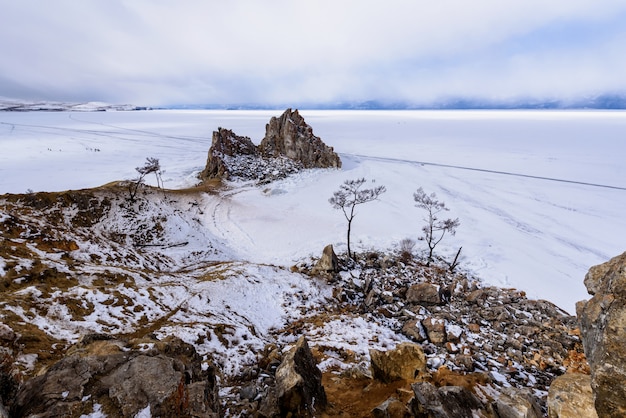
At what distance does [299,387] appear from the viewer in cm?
805

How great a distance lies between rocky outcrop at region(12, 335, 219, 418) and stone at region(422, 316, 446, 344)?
39.0 ft

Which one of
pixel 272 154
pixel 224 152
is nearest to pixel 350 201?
A: pixel 224 152

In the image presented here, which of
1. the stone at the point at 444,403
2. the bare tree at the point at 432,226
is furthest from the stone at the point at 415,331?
the bare tree at the point at 432,226

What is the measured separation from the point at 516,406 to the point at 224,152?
5708cm

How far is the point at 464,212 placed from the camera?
41.3 m

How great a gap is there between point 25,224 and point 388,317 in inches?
Answer: 858

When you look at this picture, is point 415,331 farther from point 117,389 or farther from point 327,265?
point 117,389

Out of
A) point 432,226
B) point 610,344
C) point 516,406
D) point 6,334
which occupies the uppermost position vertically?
point 610,344

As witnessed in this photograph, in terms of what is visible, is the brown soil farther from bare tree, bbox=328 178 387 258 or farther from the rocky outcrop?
bare tree, bbox=328 178 387 258

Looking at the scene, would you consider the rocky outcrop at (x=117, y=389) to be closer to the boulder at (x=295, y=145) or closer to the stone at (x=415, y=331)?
the stone at (x=415, y=331)

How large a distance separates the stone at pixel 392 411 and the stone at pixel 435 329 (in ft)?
26.4

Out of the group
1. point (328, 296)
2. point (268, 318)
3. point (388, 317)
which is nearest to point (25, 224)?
point (268, 318)

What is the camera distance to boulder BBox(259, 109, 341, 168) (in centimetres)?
6388

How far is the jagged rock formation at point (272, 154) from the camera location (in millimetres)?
55406
